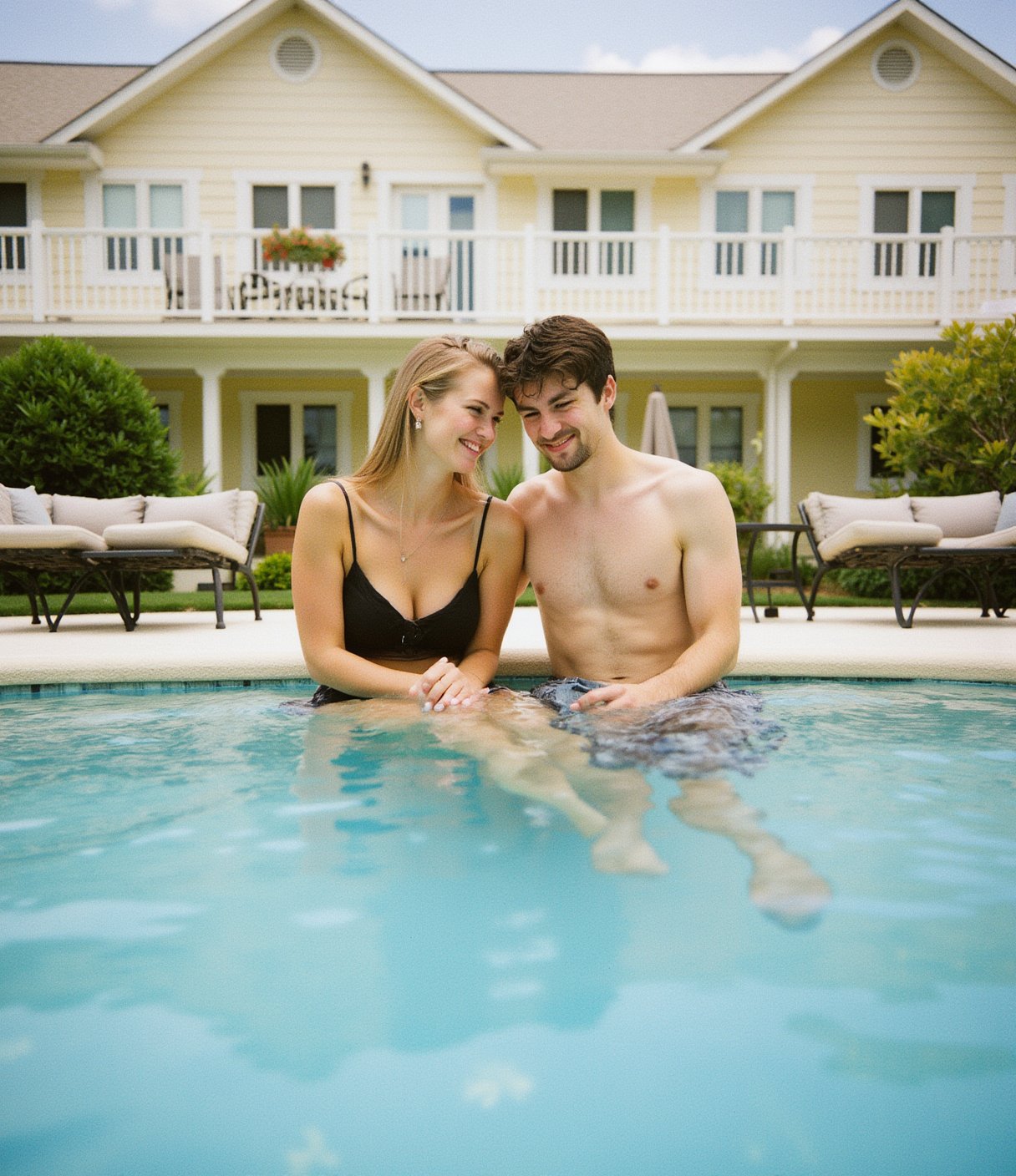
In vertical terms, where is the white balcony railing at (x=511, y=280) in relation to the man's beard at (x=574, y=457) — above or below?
above

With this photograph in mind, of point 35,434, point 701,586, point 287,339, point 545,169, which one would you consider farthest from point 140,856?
point 545,169

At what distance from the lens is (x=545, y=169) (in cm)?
1386

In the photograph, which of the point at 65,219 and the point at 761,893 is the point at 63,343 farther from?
the point at 761,893

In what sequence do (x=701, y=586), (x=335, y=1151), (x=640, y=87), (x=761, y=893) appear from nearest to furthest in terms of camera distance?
1. (x=335, y=1151)
2. (x=761, y=893)
3. (x=701, y=586)
4. (x=640, y=87)

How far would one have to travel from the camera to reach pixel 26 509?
22.1 ft

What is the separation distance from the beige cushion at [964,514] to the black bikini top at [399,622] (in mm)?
5596

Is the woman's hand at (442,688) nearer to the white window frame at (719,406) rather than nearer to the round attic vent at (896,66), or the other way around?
the white window frame at (719,406)

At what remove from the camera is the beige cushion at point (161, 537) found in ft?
19.7

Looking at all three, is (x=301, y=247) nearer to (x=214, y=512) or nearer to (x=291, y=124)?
(x=291, y=124)

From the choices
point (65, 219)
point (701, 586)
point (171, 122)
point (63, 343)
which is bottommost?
point (701, 586)

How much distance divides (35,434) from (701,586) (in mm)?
8527

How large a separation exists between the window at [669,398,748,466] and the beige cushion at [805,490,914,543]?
25.2 ft

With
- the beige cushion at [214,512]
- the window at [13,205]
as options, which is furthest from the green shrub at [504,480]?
the window at [13,205]

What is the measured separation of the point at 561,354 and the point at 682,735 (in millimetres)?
1042
